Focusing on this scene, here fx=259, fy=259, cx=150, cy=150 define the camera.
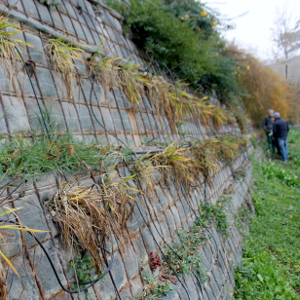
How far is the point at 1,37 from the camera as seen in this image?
175 centimetres

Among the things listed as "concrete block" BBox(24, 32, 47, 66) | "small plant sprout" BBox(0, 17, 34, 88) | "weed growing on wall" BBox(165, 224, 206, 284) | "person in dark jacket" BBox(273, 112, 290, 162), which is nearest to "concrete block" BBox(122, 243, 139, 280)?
"weed growing on wall" BBox(165, 224, 206, 284)

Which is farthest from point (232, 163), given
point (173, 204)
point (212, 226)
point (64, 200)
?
point (64, 200)

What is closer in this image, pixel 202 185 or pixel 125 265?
pixel 125 265

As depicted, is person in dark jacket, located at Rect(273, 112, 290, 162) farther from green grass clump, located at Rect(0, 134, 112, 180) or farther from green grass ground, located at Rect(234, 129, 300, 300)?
green grass clump, located at Rect(0, 134, 112, 180)

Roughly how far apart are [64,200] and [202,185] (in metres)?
2.41

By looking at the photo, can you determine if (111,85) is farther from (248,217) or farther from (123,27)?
(248,217)

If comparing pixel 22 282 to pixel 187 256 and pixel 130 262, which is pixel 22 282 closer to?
pixel 130 262

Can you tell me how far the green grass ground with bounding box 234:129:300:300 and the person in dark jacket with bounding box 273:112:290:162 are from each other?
7.36 feet

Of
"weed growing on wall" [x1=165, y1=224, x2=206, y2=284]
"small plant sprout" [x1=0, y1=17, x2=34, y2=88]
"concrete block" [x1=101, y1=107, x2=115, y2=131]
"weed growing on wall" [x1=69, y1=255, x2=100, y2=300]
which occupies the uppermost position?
"small plant sprout" [x1=0, y1=17, x2=34, y2=88]

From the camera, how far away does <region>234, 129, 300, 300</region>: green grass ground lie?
292 cm

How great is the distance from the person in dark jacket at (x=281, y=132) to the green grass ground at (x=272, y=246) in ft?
7.36

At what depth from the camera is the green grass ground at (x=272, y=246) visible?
2.92m

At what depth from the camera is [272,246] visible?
380 cm

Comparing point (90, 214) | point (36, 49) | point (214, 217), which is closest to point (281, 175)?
point (214, 217)
